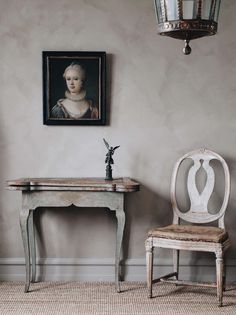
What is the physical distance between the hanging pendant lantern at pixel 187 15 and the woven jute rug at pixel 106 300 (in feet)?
7.27

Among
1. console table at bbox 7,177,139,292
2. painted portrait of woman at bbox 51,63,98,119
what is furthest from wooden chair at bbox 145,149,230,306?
painted portrait of woman at bbox 51,63,98,119

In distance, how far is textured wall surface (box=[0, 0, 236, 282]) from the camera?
5.27m

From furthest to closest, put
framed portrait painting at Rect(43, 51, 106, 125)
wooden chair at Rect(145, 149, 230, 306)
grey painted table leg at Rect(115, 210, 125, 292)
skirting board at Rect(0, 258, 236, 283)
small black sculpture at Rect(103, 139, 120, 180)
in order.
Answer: skirting board at Rect(0, 258, 236, 283), framed portrait painting at Rect(43, 51, 106, 125), small black sculpture at Rect(103, 139, 120, 180), grey painted table leg at Rect(115, 210, 125, 292), wooden chair at Rect(145, 149, 230, 306)

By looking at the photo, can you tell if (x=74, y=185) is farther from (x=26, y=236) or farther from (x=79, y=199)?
Answer: (x=26, y=236)

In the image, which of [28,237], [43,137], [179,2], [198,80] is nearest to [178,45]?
[198,80]

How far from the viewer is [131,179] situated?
17.4ft

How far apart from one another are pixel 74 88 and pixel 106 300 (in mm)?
1627

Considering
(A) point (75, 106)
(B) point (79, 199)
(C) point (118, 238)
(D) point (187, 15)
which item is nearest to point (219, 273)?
(C) point (118, 238)

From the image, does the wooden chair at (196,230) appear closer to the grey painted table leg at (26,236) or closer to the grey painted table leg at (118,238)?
the grey painted table leg at (118,238)

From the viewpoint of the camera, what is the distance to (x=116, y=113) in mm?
5324

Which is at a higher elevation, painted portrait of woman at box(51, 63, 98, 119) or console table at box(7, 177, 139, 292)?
painted portrait of woman at box(51, 63, 98, 119)

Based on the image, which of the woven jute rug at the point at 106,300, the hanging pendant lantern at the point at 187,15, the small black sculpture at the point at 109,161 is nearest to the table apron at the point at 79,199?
the small black sculpture at the point at 109,161

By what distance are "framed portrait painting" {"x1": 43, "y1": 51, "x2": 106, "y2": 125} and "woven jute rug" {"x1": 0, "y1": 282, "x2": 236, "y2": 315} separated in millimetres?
1266

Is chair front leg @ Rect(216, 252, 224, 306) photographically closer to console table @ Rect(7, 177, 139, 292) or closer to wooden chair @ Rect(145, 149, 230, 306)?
wooden chair @ Rect(145, 149, 230, 306)
